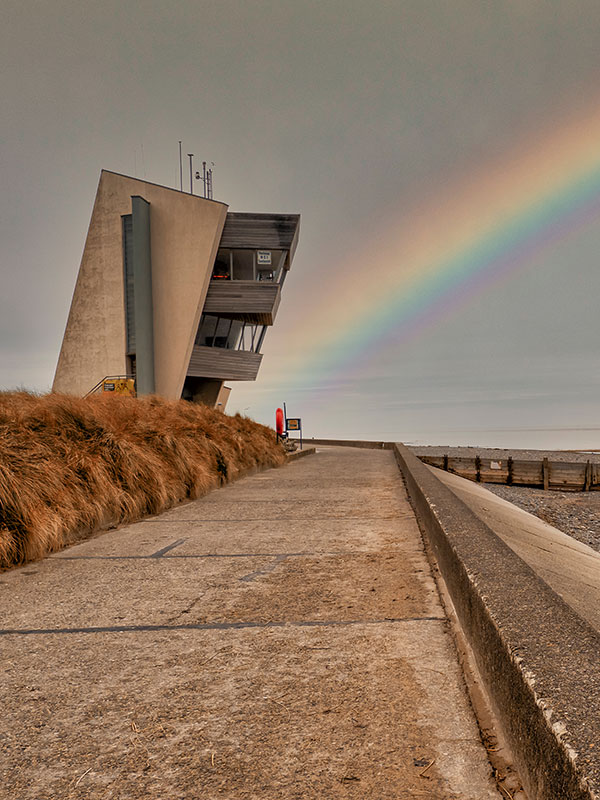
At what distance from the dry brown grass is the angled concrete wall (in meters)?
25.3

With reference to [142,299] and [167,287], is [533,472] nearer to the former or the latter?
[167,287]

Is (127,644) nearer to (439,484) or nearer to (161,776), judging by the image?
(161,776)

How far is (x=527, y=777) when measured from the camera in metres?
1.76

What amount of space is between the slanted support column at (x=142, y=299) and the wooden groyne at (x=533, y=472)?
19.2 meters

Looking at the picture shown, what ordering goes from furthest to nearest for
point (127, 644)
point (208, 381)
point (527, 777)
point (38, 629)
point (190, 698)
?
point (208, 381) → point (38, 629) → point (127, 644) → point (190, 698) → point (527, 777)

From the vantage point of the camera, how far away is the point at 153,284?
37531mm

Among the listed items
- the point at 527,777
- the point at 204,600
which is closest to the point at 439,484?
the point at 204,600

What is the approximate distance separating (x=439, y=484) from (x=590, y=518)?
16515 mm

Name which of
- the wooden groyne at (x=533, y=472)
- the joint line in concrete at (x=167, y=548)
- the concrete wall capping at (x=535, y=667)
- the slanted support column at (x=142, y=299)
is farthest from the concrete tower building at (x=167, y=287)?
the concrete wall capping at (x=535, y=667)

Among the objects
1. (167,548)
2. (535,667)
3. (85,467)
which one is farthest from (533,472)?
(535,667)

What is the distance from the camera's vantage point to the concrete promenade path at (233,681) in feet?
6.20

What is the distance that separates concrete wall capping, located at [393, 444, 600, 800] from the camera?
1536 millimetres

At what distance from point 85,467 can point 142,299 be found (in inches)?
1266

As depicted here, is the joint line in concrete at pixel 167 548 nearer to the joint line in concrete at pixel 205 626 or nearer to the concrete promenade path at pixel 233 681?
the concrete promenade path at pixel 233 681
